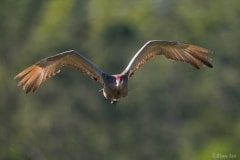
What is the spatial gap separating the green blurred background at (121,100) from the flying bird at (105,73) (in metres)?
22.0

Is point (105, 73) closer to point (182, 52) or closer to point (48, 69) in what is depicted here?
point (48, 69)

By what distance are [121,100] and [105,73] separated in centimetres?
3038

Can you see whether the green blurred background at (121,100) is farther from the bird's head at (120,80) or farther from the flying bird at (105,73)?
the bird's head at (120,80)

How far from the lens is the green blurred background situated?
48.9 meters

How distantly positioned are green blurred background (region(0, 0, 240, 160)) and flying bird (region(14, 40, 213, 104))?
22.0m

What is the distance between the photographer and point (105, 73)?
1833cm

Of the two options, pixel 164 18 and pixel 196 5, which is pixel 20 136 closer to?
pixel 164 18

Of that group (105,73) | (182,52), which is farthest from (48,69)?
(182,52)

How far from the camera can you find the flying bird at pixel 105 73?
59.1 ft

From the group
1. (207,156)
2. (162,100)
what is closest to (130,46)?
(162,100)

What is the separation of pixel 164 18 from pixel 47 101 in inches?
504

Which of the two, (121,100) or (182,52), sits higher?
(182,52)

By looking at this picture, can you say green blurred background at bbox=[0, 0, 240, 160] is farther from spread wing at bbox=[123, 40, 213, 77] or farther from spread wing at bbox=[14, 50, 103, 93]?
spread wing at bbox=[14, 50, 103, 93]

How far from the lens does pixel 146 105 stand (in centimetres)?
5319
